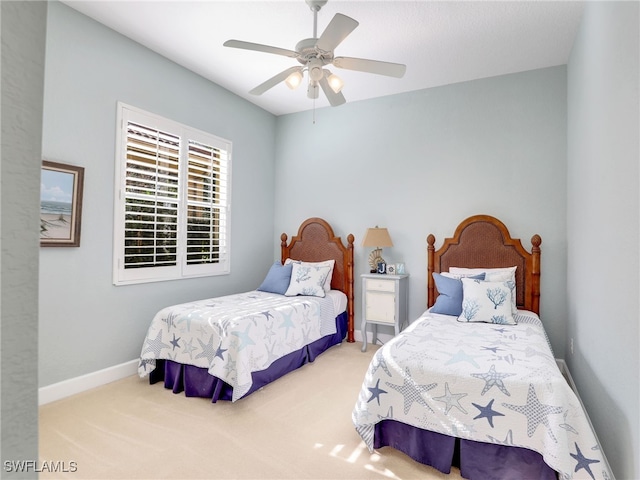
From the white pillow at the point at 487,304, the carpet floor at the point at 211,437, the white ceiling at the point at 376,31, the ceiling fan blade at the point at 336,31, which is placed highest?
the white ceiling at the point at 376,31

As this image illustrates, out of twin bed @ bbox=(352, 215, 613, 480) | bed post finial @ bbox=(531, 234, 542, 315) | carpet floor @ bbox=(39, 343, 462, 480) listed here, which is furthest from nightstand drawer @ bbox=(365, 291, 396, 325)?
bed post finial @ bbox=(531, 234, 542, 315)

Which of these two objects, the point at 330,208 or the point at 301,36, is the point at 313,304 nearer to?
the point at 330,208

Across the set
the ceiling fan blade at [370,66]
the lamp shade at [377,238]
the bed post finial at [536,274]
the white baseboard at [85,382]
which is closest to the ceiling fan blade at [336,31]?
the ceiling fan blade at [370,66]

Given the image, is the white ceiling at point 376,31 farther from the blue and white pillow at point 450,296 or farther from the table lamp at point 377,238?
the blue and white pillow at point 450,296

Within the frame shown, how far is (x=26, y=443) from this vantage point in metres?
0.40

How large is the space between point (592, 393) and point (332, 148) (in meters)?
3.68

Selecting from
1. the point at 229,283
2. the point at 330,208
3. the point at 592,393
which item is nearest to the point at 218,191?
the point at 229,283

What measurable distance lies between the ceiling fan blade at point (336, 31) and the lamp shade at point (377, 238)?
2.18 m

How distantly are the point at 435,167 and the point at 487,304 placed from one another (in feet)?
5.85

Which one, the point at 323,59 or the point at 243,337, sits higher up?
the point at 323,59

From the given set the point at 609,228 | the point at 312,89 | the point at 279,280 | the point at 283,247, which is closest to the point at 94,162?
the point at 312,89

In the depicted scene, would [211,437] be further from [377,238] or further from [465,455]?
[377,238]

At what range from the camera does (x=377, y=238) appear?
4.12 metres

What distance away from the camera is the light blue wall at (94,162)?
8.96ft
